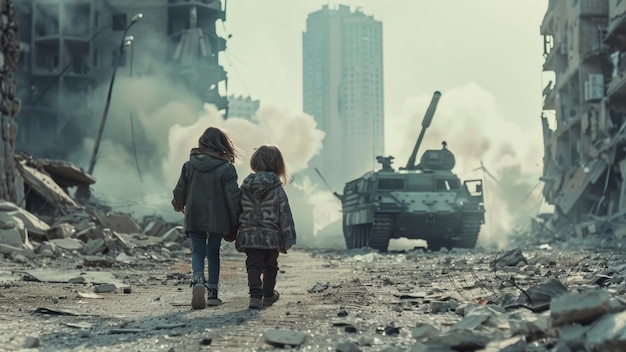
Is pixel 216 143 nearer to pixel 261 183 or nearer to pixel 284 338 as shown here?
pixel 261 183

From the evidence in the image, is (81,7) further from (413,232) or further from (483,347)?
(483,347)

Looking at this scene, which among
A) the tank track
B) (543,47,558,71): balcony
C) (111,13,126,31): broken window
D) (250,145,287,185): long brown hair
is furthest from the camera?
(111,13,126,31): broken window

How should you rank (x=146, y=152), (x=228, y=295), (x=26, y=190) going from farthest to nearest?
(x=146, y=152)
(x=26, y=190)
(x=228, y=295)

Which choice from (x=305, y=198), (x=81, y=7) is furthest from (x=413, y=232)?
(x=305, y=198)

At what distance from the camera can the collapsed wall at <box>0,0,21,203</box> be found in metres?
16.5

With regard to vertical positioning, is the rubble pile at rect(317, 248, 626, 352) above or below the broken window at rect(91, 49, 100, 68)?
below

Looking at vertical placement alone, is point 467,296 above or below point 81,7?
below

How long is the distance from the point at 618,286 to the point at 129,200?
46992mm

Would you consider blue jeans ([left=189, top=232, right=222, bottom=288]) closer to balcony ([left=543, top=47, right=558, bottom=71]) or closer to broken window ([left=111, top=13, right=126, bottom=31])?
balcony ([left=543, top=47, right=558, bottom=71])

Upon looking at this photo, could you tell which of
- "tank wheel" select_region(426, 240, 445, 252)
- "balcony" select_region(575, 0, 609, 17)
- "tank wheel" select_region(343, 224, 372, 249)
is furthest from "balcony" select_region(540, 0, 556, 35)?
"tank wheel" select_region(426, 240, 445, 252)

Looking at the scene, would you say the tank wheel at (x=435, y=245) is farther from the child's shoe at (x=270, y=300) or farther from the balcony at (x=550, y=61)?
the balcony at (x=550, y=61)

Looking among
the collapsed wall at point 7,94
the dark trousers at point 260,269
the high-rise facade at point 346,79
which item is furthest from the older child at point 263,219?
the high-rise facade at point 346,79

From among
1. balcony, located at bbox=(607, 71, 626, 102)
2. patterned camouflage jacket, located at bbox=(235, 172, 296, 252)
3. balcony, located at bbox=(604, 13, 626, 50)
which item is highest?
balcony, located at bbox=(604, 13, 626, 50)

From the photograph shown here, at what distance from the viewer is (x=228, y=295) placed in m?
7.52
